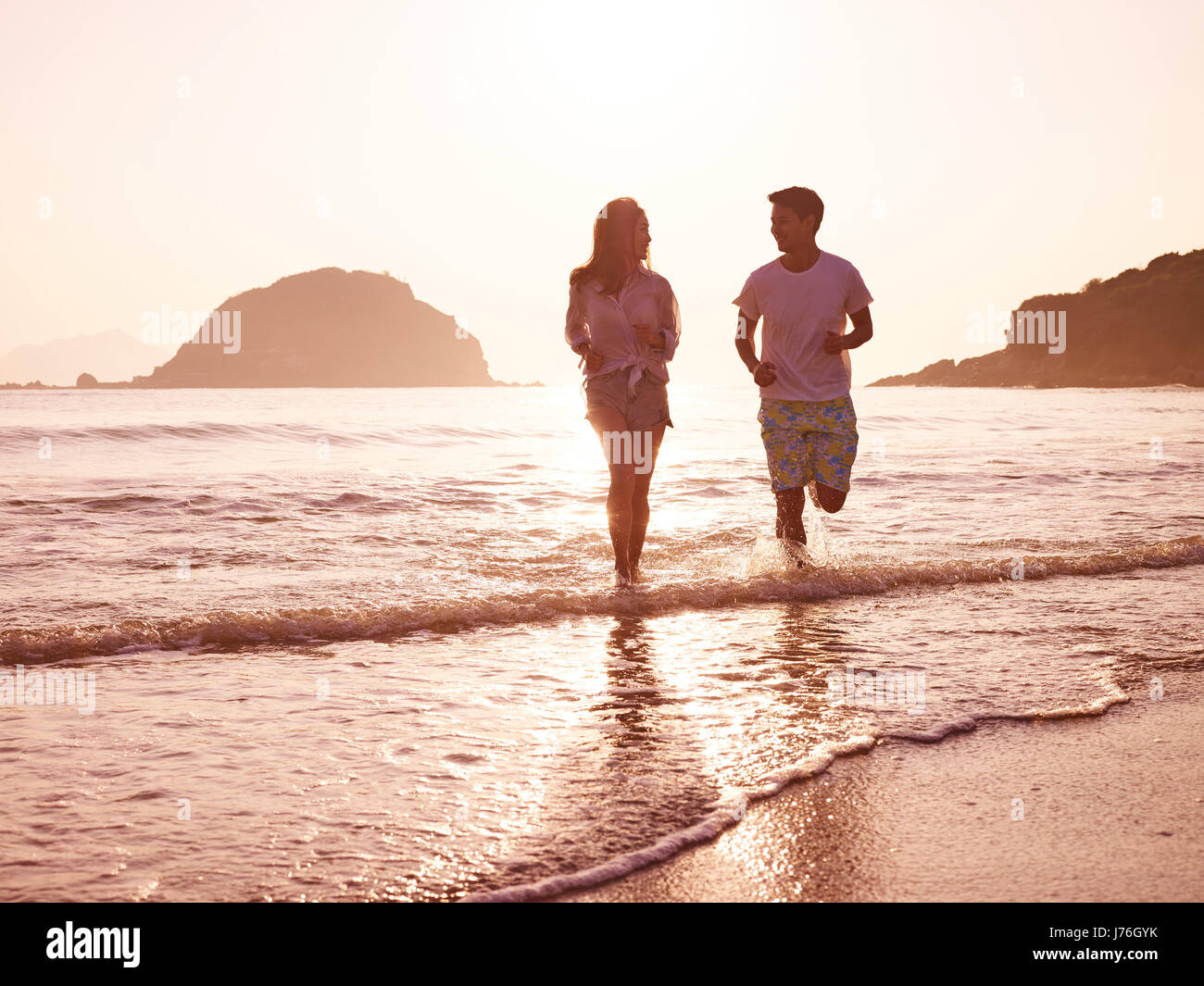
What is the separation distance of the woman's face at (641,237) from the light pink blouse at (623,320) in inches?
4.3

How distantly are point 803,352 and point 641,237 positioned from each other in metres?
1.14

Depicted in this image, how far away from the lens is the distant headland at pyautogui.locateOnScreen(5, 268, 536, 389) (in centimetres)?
16821

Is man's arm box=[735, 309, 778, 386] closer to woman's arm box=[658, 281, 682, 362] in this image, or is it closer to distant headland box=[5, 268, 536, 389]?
woman's arm box=[658, 281, 682, 362]

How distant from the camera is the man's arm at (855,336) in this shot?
578cm

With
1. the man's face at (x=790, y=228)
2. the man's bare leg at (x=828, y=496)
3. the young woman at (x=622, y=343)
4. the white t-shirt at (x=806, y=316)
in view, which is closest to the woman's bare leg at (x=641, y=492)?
the young woman at (x=622, y=343)

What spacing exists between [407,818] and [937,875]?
1.22m

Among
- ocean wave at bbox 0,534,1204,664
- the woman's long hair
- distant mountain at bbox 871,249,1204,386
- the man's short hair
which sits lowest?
ocean wave at bbox 0,534,1204,664

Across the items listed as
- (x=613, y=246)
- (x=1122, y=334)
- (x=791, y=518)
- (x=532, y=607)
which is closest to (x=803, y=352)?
(x=791, y=518)

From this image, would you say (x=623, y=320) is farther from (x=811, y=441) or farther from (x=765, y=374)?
(x=811, y=441)

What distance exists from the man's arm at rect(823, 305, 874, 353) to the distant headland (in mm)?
163475

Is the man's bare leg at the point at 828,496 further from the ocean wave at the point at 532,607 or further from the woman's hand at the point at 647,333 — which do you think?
the woman's hand at the point at 647,333

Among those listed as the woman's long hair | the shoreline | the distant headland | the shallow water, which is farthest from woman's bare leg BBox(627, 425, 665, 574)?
the distant headland

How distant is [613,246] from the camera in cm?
572
